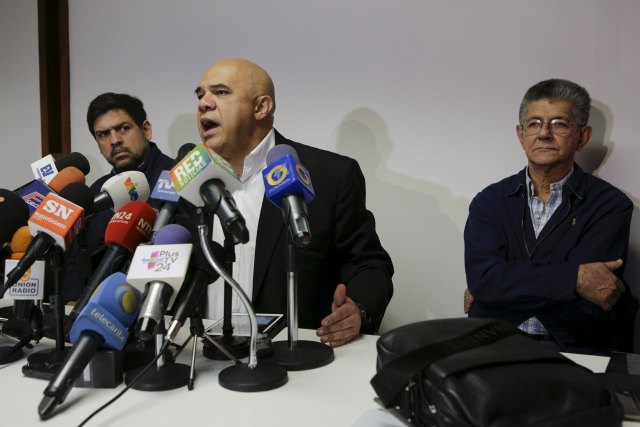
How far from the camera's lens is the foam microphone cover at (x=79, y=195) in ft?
4.06

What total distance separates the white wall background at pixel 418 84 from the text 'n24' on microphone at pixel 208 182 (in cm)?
163

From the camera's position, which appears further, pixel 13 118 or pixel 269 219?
pixel 13 118

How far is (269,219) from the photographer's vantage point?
1.83 m

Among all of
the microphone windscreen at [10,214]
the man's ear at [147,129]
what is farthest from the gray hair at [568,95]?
the man's ear at [147,129]

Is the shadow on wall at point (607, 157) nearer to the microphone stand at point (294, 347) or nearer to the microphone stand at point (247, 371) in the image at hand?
the microphone stand at point (294, 347)

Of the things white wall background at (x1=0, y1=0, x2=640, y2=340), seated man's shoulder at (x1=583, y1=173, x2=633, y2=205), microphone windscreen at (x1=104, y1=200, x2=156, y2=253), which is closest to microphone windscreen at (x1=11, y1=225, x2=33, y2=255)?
microphone windscreen at (x1=104, y1=200, x2=156, y2=253)

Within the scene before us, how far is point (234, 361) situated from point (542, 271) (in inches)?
45.2

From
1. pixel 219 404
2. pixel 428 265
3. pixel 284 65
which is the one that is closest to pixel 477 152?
pixel 428 265

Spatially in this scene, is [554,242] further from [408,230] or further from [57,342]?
[57,342]

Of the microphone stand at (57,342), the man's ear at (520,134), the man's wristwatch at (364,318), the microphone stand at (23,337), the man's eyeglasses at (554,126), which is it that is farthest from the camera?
the man's ear at (520,134)

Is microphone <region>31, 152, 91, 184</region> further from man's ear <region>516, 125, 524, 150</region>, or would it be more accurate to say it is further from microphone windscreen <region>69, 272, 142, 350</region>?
man's ear <region>516, 125, 524, 150</region>

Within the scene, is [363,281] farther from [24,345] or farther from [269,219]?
[24,345]

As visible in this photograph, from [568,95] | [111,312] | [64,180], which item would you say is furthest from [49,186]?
[568,95]

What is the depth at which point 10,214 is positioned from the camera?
4.18ft
